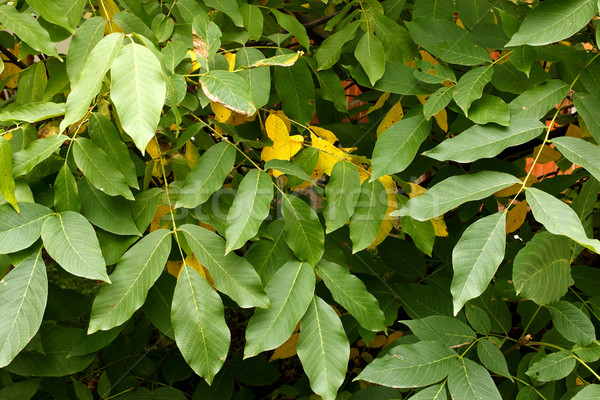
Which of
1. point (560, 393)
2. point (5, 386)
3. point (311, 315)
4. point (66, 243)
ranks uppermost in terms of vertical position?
point (66, 243)

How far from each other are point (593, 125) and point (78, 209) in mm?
768

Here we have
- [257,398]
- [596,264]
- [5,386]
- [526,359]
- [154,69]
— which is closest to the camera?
[154,69]

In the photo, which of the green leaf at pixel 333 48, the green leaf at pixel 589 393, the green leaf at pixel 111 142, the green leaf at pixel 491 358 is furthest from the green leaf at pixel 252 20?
the green leaf at pixel 589 393

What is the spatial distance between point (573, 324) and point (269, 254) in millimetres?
476

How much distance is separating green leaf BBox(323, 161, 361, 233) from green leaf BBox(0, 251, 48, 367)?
0.41 meters

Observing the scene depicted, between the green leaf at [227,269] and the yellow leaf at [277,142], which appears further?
the yellow leaf at [277,142]

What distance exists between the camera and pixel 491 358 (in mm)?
817

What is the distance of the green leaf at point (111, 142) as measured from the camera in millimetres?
787

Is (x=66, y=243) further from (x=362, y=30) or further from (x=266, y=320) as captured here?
(x=362, y=30)

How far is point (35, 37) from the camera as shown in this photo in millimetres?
762

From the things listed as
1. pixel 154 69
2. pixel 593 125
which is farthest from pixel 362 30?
pixel 154 69

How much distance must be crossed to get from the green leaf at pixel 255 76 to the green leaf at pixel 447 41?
0.26 metres

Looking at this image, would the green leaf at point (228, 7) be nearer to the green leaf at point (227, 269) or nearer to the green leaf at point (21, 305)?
the green leaf at point (227, 269)

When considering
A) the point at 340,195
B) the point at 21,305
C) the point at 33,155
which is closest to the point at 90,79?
the point at 33,155
